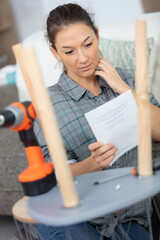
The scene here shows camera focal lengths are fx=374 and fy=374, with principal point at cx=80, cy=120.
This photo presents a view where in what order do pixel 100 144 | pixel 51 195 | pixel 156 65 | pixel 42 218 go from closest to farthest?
pixel 42 218 → pixel 51 195 → pixel 100 144 → pixel 156 65

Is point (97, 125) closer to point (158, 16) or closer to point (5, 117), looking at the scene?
point (5, 117)

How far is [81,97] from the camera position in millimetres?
1220

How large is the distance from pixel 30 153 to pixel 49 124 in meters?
0.16

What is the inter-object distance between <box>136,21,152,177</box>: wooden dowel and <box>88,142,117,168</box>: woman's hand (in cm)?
17

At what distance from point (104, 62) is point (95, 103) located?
0.14 metres

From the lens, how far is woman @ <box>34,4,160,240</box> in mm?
1087

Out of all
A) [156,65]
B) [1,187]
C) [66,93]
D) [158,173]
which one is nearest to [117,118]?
[158,173]

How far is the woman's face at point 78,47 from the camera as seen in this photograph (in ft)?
3.58

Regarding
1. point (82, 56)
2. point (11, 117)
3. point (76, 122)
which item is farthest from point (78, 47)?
point (11, 117)

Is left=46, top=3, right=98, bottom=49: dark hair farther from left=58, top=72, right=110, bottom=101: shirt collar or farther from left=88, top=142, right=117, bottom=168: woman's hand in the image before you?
left=88, top=142, right=117, bottom=168: woman's hand

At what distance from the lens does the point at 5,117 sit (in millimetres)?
697

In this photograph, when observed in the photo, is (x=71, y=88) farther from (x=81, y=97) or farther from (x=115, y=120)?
(x=115, y=120)

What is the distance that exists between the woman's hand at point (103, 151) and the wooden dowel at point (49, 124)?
232 millimetres

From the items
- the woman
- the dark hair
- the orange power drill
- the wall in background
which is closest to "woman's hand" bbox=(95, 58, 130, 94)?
the woman
